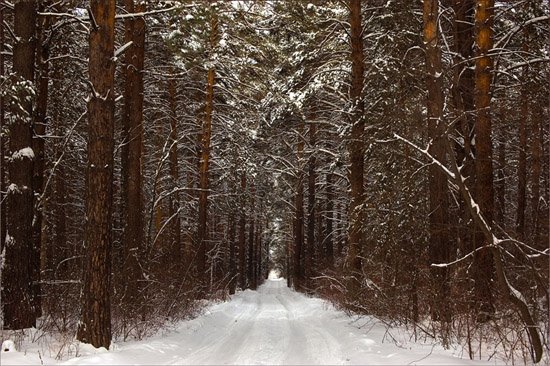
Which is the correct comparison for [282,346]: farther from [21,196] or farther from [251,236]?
[251,236]

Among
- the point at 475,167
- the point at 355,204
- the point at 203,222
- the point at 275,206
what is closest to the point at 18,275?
the point at 355,204

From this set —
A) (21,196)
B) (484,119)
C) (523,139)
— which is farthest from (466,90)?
(21,196)

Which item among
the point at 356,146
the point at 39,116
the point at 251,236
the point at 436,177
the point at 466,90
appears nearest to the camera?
the point at 436,177

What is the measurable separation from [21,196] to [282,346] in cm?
578

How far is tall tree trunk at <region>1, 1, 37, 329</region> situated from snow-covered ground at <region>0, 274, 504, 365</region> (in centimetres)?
200

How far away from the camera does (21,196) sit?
8.37 m

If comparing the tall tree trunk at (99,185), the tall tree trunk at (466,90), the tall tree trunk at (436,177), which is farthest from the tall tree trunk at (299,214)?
the tall tree trunk at (99,185)

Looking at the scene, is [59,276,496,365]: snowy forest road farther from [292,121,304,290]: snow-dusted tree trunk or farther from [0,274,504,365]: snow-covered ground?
[292,121,304,290]: snow-dusted tree trunk

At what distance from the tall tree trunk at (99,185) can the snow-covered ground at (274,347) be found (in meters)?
0.51

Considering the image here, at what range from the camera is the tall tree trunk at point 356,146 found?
12586 mm

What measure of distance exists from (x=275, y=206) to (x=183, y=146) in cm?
1262

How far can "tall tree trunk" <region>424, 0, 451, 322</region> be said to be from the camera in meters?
7.65

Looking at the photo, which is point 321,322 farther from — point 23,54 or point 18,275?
point 23,54

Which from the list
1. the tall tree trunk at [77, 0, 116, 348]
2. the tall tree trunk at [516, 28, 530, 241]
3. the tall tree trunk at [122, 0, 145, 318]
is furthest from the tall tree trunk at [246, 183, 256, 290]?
the tall tree trunk at [77, 0, 116, 348]
